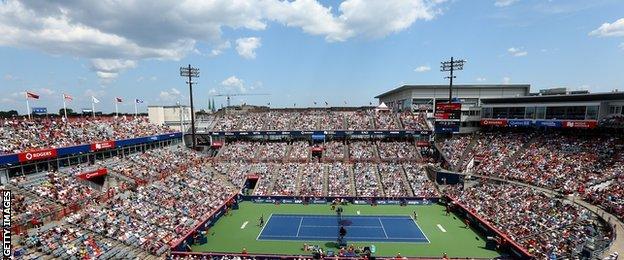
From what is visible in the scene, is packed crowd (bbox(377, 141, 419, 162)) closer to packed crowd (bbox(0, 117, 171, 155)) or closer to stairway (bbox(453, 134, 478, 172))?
stairway (bbox(453, 134, 478, 172))

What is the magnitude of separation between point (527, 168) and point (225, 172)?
35350 mm

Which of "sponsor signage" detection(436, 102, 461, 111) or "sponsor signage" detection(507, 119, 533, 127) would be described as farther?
"sponsor signage" detection(436, 102, 461, 111)

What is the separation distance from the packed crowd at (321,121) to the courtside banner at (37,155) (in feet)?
87.8

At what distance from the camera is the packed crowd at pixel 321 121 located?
5566 cm

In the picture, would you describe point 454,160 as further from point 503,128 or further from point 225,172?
point 225,172

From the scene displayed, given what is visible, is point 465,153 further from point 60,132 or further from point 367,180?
point 60,132

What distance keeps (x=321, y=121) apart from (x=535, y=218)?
116 feet

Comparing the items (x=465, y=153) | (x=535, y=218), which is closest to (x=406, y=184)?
(x=465, y=153)

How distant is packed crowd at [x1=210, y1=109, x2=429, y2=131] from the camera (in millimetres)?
55656

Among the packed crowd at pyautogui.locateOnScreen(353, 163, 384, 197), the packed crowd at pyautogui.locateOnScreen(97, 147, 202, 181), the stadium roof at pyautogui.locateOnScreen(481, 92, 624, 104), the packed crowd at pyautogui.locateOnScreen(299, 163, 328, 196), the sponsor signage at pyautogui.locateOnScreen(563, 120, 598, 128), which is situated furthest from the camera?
the packed crowd at pyautogui.locateOnScreen(299, 163, 328, 196)

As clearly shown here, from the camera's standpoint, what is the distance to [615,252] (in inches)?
770

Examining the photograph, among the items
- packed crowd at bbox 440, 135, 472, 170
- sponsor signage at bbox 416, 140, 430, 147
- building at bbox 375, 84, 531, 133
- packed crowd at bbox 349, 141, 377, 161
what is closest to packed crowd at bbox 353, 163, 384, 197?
packed crowd at bbox 349, 141, 377, 161

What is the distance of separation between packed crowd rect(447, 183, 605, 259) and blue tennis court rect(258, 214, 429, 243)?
645 centimetres

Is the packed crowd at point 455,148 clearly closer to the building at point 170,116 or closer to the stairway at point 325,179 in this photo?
the stairway at point 325,179
